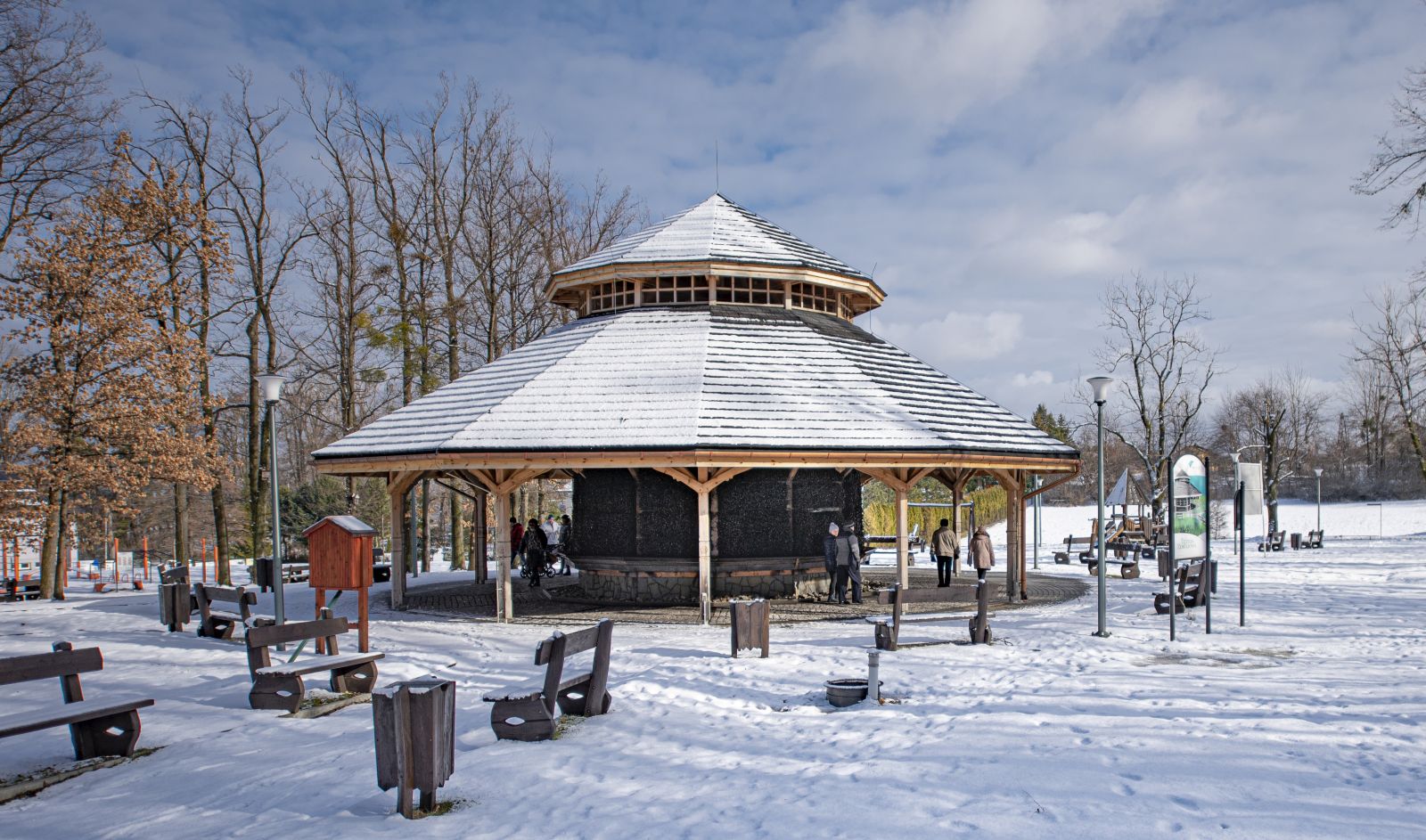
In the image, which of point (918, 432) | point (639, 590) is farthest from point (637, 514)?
point (918, 432)

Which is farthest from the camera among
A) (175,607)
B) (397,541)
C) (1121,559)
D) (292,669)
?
(1121,559)

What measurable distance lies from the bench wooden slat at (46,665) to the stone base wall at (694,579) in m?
10.1

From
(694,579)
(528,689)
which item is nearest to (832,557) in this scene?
(694,579)

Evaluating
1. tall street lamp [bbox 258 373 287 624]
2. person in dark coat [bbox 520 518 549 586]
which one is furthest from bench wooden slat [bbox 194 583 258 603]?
person in dark coat [bbox 520 518 549 586]

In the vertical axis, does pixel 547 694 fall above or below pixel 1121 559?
above

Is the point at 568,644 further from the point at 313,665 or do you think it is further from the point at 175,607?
the point at 175,607

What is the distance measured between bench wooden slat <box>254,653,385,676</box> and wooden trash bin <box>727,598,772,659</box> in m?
3.96

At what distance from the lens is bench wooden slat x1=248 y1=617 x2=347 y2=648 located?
910 centimetres

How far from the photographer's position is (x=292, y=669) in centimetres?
882

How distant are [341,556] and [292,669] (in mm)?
2911

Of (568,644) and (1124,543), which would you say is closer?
(568,644)

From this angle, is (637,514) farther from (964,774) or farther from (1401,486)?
(1401,486)

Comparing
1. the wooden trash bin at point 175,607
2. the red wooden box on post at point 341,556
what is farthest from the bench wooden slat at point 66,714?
the wooden trash bin at point 175,607

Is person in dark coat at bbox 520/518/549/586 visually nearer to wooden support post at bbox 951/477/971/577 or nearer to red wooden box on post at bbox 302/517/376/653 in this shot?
red wooden box on post at bbox 302/517/376/653
